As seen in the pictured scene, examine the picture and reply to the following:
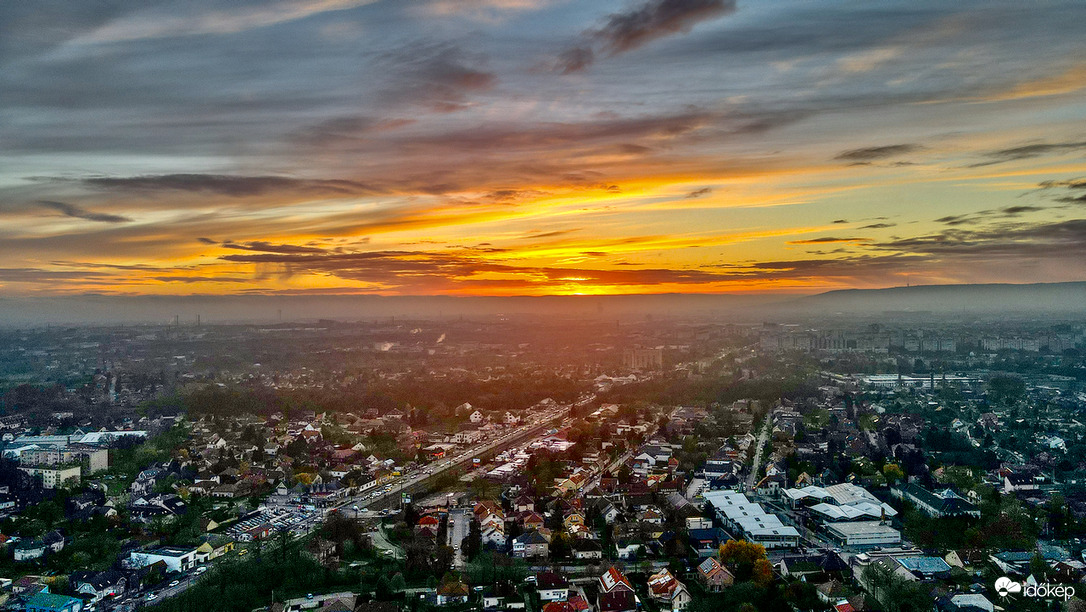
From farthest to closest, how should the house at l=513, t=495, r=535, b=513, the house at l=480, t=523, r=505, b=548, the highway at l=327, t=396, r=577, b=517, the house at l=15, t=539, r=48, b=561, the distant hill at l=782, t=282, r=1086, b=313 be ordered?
the distant hill at l=782, t=282, r=1086, b=313
the highway at l=327, t=396, r=577, b=517
the house at l=513, t=495, r=535, b=513
the house at l=480, t=523, r=505, b=548
the house at l=15, t=539, r=48, b=561

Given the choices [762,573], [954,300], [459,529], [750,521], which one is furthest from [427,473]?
[954,300]

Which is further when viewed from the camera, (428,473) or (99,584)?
(428,473)

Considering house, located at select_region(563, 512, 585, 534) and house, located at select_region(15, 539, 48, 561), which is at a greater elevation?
house, located at select_region(15, 539, 48, 561)

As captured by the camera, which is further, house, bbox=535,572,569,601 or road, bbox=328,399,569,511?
road, bbox=328,399,569,511

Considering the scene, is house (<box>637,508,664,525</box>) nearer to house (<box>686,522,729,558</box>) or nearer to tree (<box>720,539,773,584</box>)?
house (<box>686,522,729,558</box>)

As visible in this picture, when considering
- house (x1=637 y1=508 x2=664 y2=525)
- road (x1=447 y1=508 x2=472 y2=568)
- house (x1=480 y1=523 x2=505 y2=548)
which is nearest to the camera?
road (x1=447 y1=508 x2=472 y2=568)

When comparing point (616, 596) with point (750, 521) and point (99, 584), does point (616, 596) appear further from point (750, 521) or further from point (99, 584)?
point (99, 584)

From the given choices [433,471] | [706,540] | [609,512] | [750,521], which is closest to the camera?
[706,540]

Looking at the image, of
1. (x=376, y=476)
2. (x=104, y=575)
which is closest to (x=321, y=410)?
(x=376, y=476)

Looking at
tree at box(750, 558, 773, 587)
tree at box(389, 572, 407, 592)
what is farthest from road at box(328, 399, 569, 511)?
tree at box(750, 558, 773, 587)
